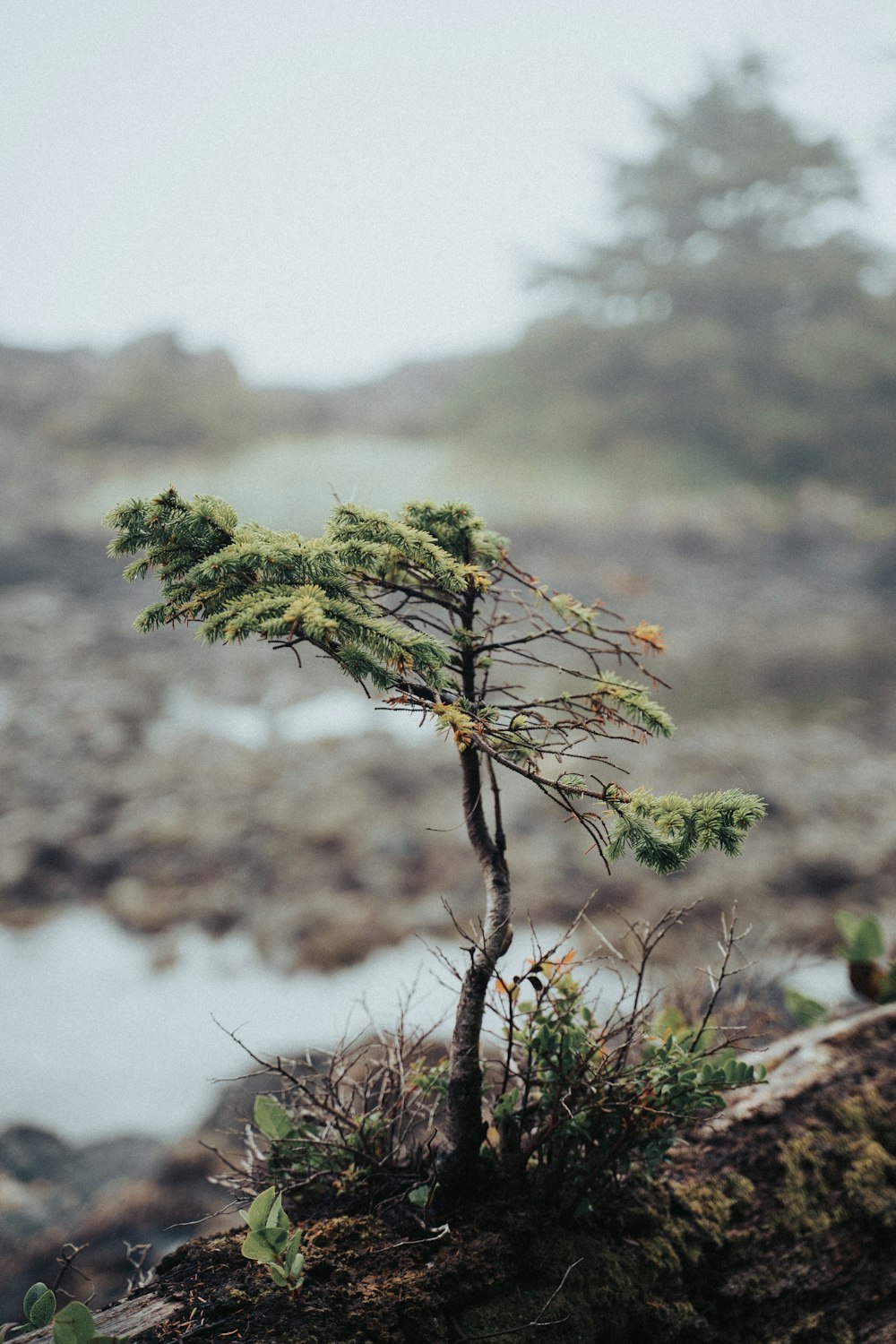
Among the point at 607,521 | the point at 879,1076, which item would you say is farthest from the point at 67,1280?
the point at 607,521

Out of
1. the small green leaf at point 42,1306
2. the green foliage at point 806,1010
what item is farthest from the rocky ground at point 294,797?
the small green leaf at point 42,1306

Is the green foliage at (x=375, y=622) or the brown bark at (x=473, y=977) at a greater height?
the green foliage at (x=375, y=622)

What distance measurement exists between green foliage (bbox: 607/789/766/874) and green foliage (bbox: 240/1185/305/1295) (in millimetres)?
823

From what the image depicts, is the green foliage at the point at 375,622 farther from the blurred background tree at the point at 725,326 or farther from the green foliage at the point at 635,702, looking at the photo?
the blurred background tree at the point at 725,326

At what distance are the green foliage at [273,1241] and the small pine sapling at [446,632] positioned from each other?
1.15 feet

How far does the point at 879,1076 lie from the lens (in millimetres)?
2211

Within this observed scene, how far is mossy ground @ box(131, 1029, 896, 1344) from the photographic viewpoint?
1.36 metres

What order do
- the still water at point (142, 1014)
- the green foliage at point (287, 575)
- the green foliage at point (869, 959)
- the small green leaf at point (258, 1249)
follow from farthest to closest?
the still water at point (142, 1014), the green foliage at point (869, 959), the small green leaf at point (258, 1249), the green foliage at point (287, 575)

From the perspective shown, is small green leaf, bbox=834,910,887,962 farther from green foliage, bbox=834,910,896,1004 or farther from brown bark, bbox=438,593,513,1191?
brown bark, bbox=438,593,513,1191

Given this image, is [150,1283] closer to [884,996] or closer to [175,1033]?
[884,996]

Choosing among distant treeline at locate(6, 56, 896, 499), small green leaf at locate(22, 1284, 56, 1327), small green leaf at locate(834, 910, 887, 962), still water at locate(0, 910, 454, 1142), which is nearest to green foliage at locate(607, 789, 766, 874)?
small green leaf at locate(22, 1284, 56, 1327)

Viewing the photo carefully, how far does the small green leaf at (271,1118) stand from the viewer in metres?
1.64

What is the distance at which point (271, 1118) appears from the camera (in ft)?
5.40

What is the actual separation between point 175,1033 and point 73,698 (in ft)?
9.86
